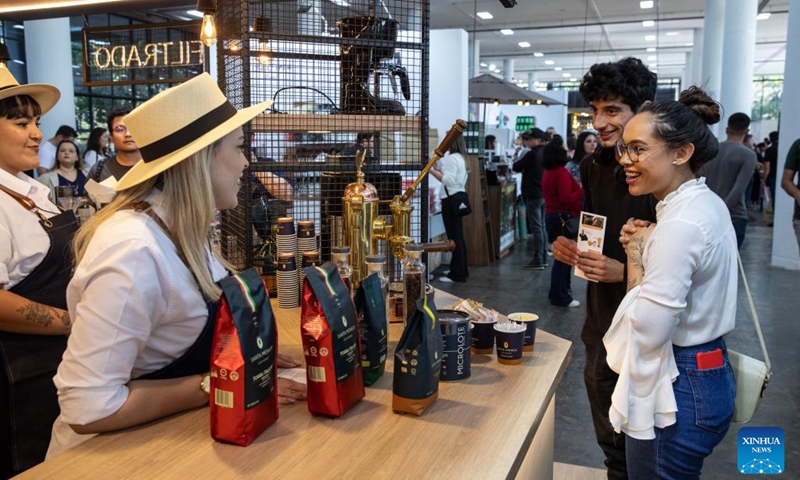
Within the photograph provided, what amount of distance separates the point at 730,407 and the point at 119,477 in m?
1.47

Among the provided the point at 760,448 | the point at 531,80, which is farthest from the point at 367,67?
the point at 531,80

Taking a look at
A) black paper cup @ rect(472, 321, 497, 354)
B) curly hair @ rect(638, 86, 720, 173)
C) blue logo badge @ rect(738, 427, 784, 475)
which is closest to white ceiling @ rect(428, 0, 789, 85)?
blue logo badge @ rect(738, 427, 784, 475)

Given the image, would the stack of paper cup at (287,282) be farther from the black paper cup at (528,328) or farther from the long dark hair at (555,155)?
the long dark hair at (555,155)

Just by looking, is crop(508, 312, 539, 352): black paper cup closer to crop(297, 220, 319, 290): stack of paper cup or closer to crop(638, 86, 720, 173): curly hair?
Answer: crop(638, 86, 720, 173): curly hair

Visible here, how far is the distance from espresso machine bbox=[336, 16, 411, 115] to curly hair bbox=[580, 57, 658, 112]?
0.82 m

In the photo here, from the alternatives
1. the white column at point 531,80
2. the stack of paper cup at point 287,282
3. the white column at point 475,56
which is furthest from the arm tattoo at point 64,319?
the white column at point 531,80

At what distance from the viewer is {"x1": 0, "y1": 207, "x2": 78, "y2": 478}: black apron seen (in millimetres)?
1928

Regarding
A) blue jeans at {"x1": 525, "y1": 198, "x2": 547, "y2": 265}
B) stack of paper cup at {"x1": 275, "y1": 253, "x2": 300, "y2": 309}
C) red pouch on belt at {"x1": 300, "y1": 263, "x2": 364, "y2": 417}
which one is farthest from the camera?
blue jeans at {"x1": 525, "y1": 198, "x2": 547, "y2": 265}

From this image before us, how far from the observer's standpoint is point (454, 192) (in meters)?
6.75

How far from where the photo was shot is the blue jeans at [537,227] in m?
7.88

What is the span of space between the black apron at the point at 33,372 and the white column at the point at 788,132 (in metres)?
7.32

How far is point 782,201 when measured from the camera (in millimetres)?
7379

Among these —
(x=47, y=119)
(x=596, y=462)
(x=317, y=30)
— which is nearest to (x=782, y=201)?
(x=596, y=462)

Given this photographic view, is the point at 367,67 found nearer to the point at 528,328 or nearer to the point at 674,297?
the point at 528,328
